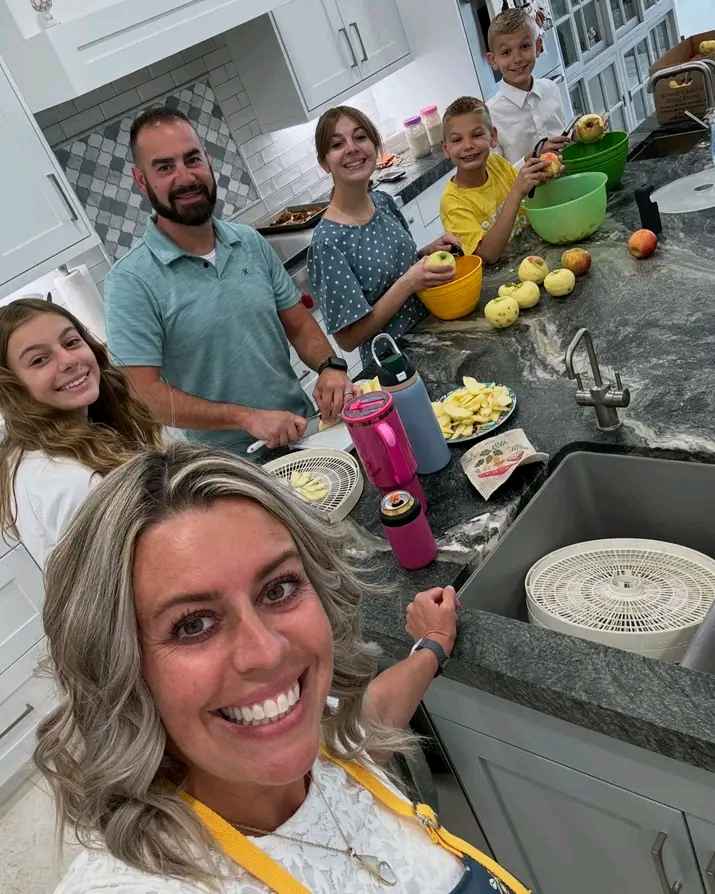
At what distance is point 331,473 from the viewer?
172 centimetres

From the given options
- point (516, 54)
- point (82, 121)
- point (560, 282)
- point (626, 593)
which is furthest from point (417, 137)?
point (626, 593)

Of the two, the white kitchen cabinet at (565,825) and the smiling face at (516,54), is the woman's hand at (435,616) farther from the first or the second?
the smiling face at (516,54)

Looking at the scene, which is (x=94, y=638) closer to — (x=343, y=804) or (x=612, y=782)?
(x=343, y=804)

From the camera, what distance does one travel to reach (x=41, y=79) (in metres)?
2.95

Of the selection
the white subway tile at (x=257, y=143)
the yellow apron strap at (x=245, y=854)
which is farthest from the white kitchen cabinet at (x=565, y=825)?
the white subway tile at (x=257, y=143)

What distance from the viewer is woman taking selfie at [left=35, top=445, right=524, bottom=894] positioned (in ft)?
2.47

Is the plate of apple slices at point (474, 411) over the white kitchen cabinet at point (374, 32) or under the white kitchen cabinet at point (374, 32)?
under

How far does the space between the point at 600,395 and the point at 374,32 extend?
12.0 ft

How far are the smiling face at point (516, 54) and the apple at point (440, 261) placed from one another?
1.72 metres

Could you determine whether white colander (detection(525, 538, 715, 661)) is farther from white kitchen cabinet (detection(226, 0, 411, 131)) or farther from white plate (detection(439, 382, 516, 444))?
white kitchen cabinet (detection(226, 0, 411, 131))

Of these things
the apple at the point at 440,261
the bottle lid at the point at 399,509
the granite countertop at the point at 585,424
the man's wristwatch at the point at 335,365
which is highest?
the apple at the point at 440,261

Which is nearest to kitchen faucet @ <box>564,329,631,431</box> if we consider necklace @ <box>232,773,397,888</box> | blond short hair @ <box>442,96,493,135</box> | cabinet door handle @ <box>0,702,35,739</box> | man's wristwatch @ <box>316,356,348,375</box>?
man's wristwatch @ <box>316,356,348,375</box>

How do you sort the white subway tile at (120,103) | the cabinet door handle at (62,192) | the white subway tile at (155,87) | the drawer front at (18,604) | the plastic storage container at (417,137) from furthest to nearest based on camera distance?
the plastic storage container at (417,137) < the white subway tile at (155,87) < the white subway tile at (120,103) < the cabinet door handle at (62,192) < the drawer front at (18,604)

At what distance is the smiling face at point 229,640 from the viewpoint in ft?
2.47
